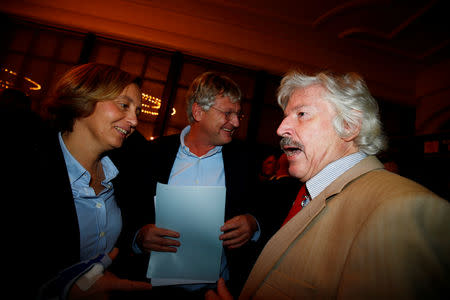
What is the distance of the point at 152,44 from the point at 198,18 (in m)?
1.27

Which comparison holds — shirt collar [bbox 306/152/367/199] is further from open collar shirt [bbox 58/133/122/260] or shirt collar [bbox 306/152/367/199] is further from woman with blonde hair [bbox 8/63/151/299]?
open collar shirt [bbox 58/133/122/260]

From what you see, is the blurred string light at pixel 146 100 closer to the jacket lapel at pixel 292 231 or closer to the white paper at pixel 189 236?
the white paper at pixel 189 236

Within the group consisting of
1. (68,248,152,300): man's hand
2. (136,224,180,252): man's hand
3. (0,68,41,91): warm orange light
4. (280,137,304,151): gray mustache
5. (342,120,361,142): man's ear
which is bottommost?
(68,248,152,300): man's hand

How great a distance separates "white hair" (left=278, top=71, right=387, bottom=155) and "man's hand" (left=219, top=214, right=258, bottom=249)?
2.70ft

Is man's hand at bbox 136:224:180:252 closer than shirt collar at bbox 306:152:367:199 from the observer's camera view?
No

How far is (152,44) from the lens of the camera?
17.0ft

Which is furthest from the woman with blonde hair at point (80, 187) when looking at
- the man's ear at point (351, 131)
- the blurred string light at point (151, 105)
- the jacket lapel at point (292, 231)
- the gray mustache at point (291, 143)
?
the blurred string light at point (151, 105)

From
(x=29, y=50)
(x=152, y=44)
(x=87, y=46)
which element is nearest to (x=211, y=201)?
(x=152, y=44)

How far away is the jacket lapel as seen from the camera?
3.16 ft

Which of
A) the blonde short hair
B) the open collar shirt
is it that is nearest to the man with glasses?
the open collar shirt

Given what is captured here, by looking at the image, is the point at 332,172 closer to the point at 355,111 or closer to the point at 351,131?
the point at 351,131

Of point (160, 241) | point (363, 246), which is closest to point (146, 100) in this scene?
point (160, 241)

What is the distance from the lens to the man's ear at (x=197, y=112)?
7.21 feet

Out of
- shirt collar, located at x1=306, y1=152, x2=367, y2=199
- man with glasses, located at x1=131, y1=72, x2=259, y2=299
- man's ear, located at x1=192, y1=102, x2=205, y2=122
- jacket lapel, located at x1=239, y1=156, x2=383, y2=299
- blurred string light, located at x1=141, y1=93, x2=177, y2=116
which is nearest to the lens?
jacket lapel, located at x1=239, y1=156, x2=383, y2=299
